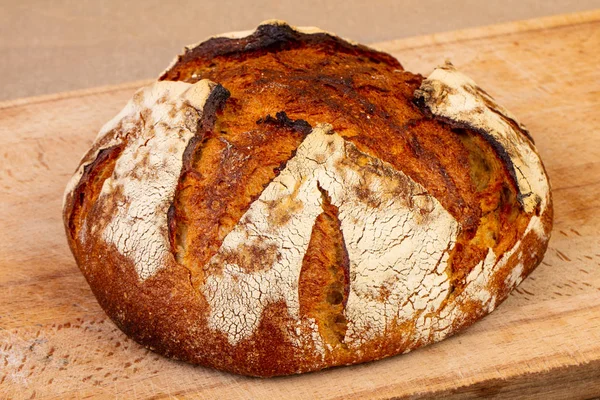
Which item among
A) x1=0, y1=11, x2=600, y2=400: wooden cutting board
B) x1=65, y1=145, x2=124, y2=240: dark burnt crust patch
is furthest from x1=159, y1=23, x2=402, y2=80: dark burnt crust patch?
x1=0, y1=11, x2=600, y2=400: wooden cutting board

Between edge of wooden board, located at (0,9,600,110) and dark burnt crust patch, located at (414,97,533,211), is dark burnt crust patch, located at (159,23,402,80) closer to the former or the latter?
dark burnt crust patch, located at (414,97,533,211)

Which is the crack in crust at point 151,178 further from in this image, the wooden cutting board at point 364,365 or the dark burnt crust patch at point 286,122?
the wooden cutting board at point 364,365

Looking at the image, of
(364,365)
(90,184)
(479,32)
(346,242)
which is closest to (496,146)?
(346,242)

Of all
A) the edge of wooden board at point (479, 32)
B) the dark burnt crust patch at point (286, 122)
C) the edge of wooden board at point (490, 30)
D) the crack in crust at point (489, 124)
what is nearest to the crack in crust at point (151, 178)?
the dark burnt crust patch at point (286, 122)

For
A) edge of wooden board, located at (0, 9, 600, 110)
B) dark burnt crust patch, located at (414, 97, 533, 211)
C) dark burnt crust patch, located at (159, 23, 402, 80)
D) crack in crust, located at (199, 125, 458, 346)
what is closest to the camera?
crack in crust, located at (199, 125, 458, 346)

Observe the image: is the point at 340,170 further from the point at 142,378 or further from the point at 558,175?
the point at 558,175

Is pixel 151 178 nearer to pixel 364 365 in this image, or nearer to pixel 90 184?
pixel 90 184

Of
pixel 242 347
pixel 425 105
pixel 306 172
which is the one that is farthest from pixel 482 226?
pixel 242 347
